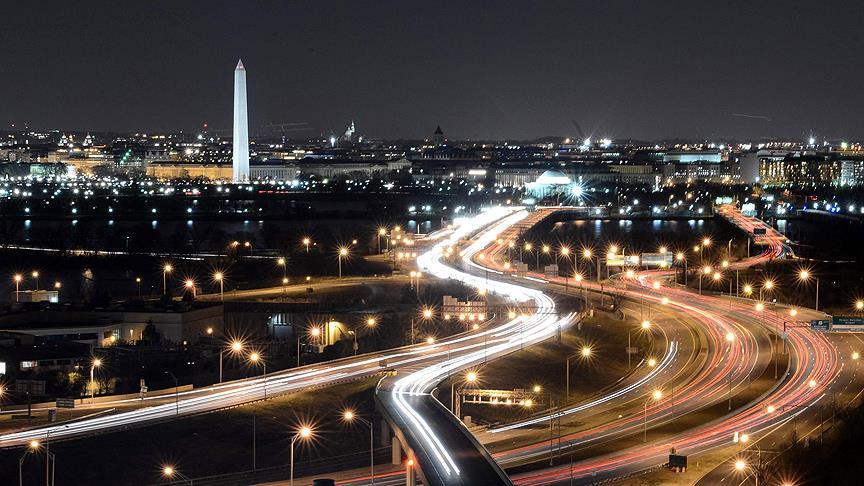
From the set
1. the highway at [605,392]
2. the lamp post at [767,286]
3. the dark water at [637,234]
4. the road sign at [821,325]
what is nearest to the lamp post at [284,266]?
the highway at [605,392]

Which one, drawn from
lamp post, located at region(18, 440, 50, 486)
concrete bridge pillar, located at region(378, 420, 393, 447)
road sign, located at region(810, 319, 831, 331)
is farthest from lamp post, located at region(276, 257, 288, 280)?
lamp post, located at region(18, 440, 50, 486)

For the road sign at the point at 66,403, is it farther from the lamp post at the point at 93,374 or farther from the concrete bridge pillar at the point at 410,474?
the concrete bridge pillar at the point at 410,474

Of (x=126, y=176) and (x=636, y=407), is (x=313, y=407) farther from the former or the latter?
(x=126, y=176)

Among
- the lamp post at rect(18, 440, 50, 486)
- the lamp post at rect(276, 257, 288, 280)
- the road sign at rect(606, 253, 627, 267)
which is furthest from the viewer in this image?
the lamp post at rect(276, 257, 288, 280)

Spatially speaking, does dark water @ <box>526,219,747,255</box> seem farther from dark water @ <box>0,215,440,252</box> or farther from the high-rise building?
the high-rise building

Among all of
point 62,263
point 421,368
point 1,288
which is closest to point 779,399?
point 421,368

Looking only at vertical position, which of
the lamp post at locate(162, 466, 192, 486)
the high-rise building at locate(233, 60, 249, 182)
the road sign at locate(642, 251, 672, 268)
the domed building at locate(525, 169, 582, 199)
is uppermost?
the high-rise building at locate(233, 60, 249, 182)

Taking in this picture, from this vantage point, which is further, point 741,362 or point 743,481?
point 741,362

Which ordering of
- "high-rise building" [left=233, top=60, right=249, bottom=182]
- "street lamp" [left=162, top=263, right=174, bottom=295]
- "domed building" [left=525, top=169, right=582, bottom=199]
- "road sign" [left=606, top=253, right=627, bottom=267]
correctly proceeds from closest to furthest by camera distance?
"street lamp" [left=162, top=263, right=174, bottom=295] → "road sign" [left=606, top=253, right=627, bottom=267] → "high-rise building" [left=233, top=60, right=249, bottom=182] → "domed building" [left=525, top=169, right=582, bottom=199]
